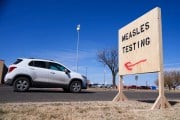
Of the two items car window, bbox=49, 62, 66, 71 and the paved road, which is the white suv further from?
the paved road

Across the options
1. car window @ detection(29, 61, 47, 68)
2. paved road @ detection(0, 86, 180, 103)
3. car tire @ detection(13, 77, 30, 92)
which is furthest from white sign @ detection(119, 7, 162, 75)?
car tire @ detection(13, 77, 30, 92)

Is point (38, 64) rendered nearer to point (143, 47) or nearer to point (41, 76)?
point (41, 76)

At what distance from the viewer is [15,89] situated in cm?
1444

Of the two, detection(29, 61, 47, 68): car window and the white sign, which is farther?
detection(29, 61, 47, 68): car window

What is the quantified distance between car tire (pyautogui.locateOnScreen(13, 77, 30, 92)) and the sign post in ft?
17.2

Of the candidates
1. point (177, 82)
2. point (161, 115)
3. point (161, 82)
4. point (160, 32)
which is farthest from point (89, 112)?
point (177, 82)

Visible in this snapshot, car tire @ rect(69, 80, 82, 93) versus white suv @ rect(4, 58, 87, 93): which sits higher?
white suv @ rect(4, 58, 87, 93)

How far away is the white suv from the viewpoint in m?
14.5

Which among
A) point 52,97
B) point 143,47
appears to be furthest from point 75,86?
point 143,47

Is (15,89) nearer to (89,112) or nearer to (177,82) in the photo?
(89,112)

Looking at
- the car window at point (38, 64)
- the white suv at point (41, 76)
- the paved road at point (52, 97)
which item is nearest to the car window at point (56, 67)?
the white suv at point (41, 76)

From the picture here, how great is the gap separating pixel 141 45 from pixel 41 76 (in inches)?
261

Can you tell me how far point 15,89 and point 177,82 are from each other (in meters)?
79.5

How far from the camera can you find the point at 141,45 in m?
10.0
